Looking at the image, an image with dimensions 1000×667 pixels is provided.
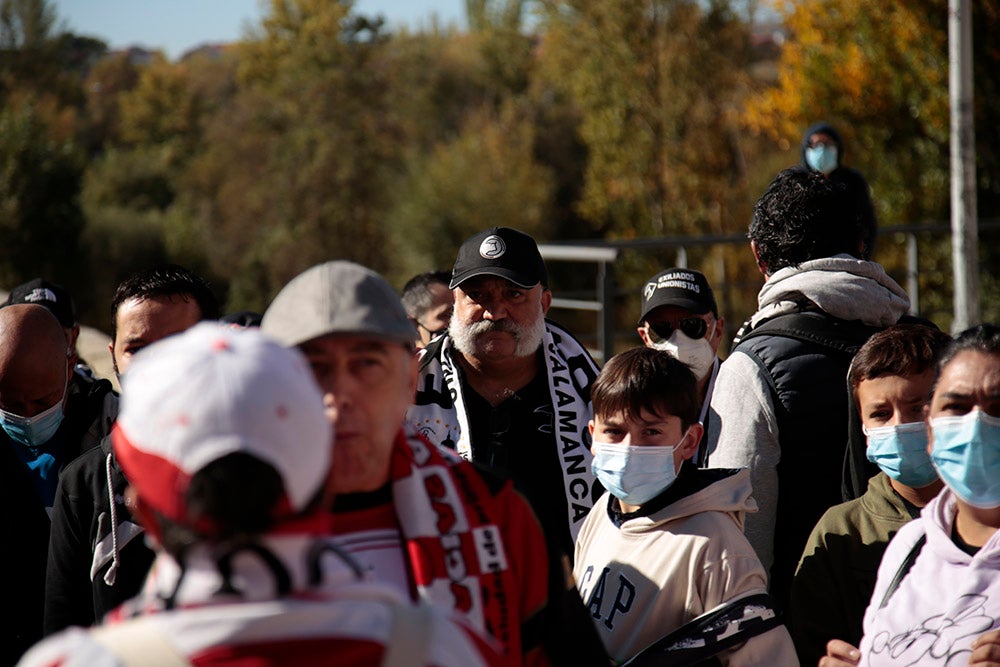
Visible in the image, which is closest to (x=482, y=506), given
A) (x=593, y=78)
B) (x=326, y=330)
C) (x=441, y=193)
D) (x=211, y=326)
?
(x=326, y=330)

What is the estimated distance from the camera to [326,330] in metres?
1.92

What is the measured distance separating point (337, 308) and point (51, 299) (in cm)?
362

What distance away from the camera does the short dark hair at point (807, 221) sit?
345 centimetres

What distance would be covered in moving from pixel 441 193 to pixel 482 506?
40.2 metres

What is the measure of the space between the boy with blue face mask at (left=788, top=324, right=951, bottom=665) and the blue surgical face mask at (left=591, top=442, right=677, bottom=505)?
1.37 ft

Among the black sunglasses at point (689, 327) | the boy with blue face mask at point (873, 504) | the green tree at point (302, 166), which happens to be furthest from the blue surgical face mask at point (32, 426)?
the green tree at point (302, 166)

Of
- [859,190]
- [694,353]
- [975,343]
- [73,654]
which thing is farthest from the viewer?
[859,190]

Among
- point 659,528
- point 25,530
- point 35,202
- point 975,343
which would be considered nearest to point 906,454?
point 975,343

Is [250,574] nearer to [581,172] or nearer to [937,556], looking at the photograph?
[937,556]

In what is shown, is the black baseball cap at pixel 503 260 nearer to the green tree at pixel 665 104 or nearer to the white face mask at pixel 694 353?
the white face mask at pixel 694 353

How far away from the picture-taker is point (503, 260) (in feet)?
13.1

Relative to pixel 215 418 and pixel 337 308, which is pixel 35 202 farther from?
pixel 215 418

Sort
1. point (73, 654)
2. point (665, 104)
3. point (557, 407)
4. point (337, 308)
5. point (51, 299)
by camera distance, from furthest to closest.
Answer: point (665, 104) → point (51, 299) → point (557, 407) → point (337, 308) → point (73, 654)

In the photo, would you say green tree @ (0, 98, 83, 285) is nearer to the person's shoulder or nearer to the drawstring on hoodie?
the drawstring on hoodie
